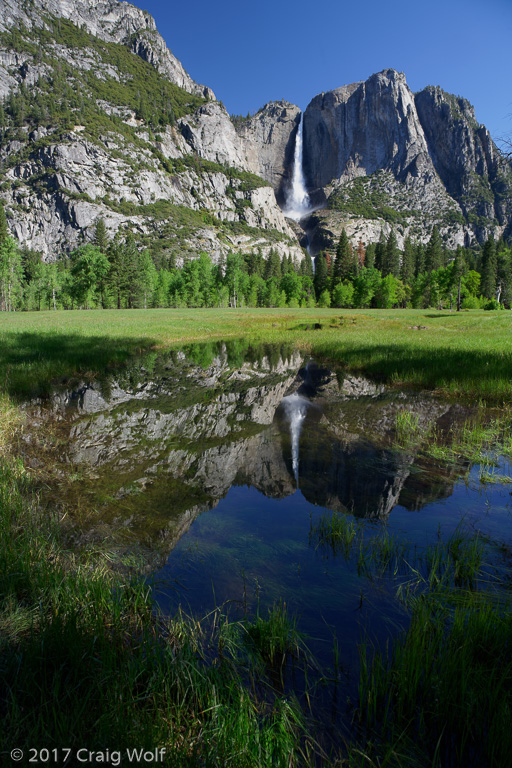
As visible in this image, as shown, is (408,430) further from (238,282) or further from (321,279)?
(321,279)

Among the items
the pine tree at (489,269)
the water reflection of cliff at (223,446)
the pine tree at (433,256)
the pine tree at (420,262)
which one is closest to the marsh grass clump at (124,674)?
the water reflection of cliff at (223,446)

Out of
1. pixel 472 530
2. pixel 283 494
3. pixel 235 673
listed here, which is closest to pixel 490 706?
pixel 235 673

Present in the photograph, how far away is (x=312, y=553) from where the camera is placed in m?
4.43

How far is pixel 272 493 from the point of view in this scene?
6.27 meters

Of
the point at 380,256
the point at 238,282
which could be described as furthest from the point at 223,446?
the point at 380,256

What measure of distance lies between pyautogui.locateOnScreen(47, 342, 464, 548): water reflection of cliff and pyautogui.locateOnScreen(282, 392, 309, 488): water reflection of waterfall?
0.37 feet

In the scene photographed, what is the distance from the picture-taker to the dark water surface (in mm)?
3656

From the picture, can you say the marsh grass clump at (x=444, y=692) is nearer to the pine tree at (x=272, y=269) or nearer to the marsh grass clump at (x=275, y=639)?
the marsh grass clump at (x=275, y=639)

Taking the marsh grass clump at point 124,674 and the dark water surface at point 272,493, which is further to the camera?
the dark water surface at point 272,493

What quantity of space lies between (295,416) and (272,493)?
15.8 ft

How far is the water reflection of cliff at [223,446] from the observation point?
584cm

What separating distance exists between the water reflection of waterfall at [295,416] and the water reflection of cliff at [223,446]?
0.11 m

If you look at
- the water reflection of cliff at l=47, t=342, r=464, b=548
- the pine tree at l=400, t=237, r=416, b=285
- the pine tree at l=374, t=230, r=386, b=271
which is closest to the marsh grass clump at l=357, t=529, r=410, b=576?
the water reflection of cliff at l=47, t=342, r=464, b=548

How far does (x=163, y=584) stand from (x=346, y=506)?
299 cm
